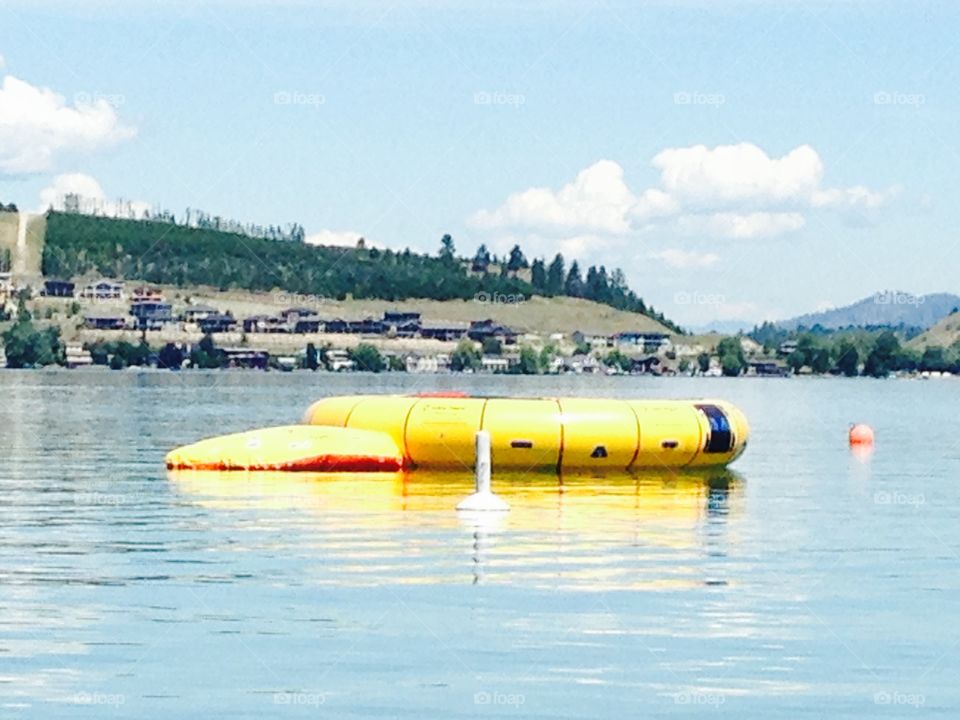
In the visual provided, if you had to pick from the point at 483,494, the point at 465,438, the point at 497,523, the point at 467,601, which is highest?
the point at 465,438

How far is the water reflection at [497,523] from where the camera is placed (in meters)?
21.1

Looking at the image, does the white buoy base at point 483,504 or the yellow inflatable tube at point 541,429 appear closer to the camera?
the white buoy base at point 483,504

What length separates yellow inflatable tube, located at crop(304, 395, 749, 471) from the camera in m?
35.1

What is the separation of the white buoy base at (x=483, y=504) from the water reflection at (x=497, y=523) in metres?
0.23

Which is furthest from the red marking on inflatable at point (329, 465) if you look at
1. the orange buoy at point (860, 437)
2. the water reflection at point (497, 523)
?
the orange buoy at point (860, 437)

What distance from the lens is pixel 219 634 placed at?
1698 centimetres

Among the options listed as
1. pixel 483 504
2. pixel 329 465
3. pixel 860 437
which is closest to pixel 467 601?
pixel 483 504

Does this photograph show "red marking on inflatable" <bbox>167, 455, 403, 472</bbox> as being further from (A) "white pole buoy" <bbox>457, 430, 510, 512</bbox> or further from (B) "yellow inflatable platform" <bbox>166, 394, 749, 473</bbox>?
(A) "white pole buoy" <bbox>457, 430, 510, 512</bbox>

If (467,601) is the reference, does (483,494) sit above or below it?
above

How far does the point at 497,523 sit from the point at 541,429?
9082 millimetres

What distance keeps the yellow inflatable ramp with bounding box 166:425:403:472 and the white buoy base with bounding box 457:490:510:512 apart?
6935mm

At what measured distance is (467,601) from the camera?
1886cm

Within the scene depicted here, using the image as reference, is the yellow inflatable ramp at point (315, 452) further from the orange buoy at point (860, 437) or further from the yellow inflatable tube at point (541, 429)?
the orange buoy at point (860, 437)

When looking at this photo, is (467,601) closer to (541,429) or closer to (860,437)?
(541,429)
